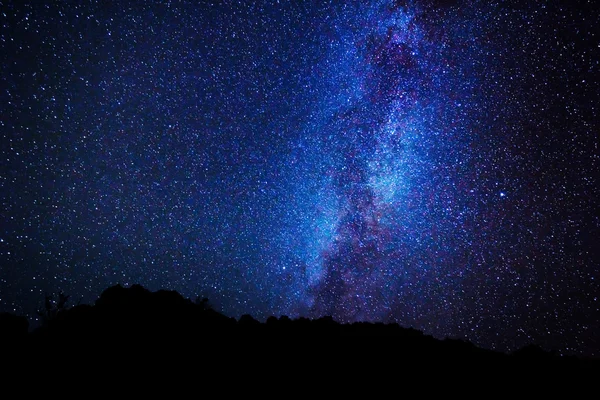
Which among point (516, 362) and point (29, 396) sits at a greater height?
point (516, 362)

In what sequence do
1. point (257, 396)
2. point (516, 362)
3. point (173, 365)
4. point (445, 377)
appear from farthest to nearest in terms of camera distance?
point (516, 362) → point (445, 377) → point (173, 365) → point (257, 396)

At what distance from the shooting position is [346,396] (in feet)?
15.0

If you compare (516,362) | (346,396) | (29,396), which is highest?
(516,362)

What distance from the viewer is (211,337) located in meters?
5.66

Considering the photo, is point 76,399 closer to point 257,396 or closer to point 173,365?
point 173,365

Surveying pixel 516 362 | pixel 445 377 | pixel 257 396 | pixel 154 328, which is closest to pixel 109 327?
pixel 154 328

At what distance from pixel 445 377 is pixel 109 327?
5.52 m

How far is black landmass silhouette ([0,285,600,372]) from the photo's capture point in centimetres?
513

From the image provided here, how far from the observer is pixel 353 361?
215 inches

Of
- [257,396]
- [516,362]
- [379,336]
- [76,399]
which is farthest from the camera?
[379,336]

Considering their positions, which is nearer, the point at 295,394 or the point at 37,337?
the point at 295,394

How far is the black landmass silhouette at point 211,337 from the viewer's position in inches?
202

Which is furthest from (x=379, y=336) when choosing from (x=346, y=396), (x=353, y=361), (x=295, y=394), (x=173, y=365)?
(x=173, y=365)

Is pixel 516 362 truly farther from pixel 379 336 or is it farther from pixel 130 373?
pixel 130 373
